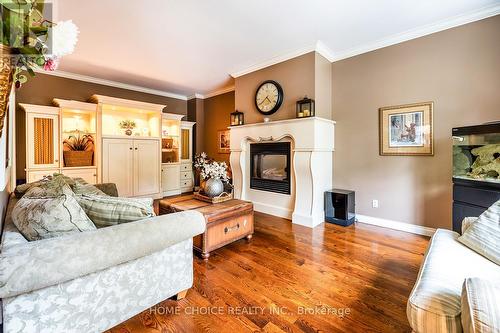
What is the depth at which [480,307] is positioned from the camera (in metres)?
0.77

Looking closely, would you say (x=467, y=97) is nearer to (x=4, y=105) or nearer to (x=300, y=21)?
(x=300, y=21)

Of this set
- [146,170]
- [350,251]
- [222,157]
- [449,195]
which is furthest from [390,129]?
[146,170]

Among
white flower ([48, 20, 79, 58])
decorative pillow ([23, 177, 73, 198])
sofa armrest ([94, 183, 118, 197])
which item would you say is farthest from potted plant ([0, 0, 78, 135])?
sofa armrest ([94, 183, 118, 197])

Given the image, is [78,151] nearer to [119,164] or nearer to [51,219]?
[119,164]

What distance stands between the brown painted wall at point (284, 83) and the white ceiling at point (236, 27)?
0.58 ft

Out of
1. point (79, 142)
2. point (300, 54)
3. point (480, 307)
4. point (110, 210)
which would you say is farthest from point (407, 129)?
point (79, 142)

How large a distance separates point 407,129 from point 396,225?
1.34m

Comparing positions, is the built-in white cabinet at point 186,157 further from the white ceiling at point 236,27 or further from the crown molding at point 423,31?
the crown molding at point 423,31

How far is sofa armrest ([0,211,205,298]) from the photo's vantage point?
979 mm

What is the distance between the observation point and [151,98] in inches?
224

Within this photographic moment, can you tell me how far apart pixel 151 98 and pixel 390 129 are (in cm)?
519

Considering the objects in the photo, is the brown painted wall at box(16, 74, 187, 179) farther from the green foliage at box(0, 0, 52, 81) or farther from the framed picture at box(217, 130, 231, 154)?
the green foliage at box(0, 0, 52, 81)

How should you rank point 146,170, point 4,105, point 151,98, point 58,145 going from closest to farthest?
1. point 4,105
2. point 58,145
3. point 146,170
4. point 151,98

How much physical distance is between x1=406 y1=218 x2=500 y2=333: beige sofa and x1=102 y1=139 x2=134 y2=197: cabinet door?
500 centimetres
